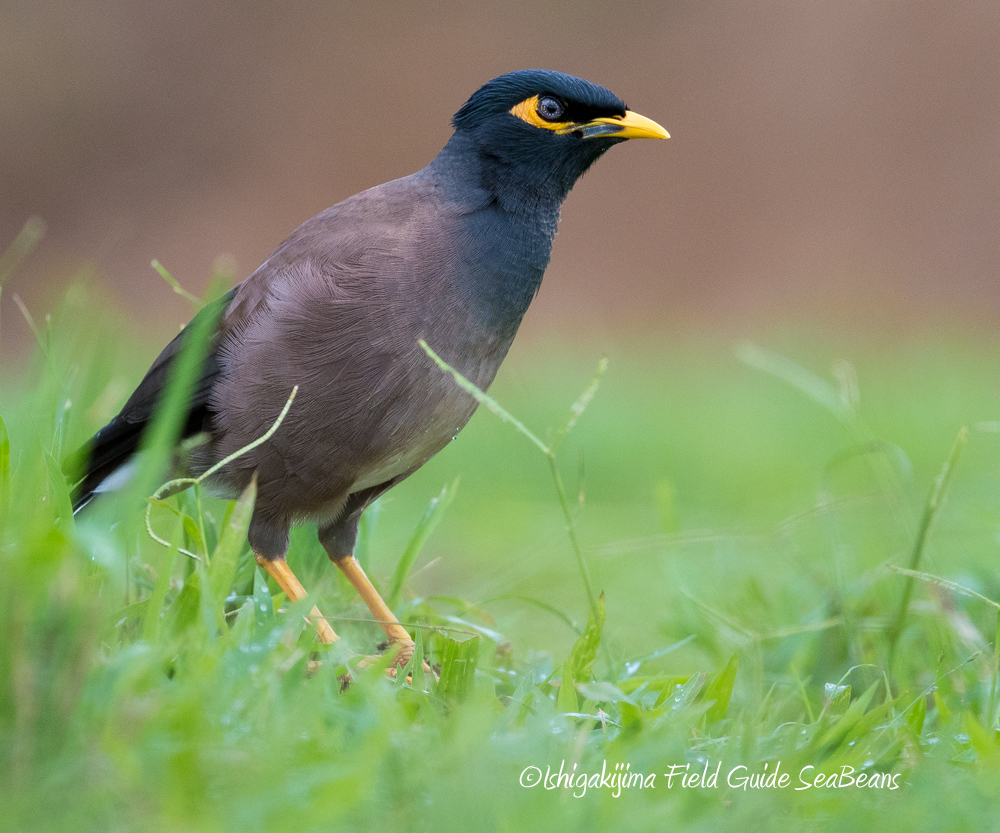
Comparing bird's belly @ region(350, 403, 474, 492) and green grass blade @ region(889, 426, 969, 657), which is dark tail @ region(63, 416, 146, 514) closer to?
bird's belly @ region(350, 403, 474, 492)

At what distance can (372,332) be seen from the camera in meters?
2.53

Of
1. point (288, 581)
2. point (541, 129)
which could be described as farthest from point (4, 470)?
point (541, 129)

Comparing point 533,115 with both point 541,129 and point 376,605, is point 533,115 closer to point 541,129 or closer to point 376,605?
point 541,129

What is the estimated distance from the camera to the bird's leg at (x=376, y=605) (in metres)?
2.59

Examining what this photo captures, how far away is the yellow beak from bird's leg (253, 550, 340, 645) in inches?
57.9

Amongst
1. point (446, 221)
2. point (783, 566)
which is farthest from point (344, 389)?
point (783, 566)

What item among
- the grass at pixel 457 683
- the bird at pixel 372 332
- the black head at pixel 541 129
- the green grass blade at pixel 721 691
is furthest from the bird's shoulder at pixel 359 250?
the green grass blade at pixel 721 691

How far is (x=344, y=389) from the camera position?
254 centimetres

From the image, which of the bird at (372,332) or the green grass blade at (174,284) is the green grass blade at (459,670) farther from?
the green grass blade at (174,284)

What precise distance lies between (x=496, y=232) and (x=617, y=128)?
1.78ft

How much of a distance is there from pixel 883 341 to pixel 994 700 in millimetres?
6345

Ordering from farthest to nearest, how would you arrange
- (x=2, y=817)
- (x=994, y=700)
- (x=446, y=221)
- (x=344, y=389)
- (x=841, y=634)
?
(x=841, y=634), (x=446, y=221), (x=344, y=389), (x=994, y=700), (x=2, y=817)

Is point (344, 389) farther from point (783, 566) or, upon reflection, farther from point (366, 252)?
point (783, 566)

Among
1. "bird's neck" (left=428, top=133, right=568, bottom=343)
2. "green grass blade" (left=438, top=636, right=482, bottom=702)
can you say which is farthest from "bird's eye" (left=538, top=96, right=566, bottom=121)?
"green grass blade" (left=438, top=636, right=482, bottom=702)
